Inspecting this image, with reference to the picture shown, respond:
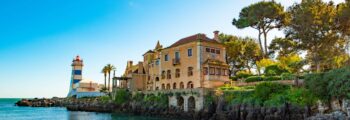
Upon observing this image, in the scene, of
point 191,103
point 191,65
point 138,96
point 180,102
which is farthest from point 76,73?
point 191,103

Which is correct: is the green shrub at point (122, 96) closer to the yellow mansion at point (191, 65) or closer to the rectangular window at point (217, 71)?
the yellow mansion at point (191, 65)

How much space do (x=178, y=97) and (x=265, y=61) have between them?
1448cm

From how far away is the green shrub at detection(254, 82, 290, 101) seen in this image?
2688 centimetres

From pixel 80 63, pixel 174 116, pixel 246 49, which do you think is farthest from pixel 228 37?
pixel 80 63

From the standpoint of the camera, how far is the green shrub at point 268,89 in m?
26.9

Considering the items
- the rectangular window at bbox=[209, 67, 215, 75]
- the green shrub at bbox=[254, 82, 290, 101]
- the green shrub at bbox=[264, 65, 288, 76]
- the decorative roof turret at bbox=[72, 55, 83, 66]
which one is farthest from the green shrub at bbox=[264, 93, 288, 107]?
the decorative roof turret at bbox=[72, 55, 83, 66]

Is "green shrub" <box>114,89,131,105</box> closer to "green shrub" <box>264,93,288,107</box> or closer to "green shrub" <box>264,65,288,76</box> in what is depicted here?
"green shrub" <box>264,65,288,76</box>

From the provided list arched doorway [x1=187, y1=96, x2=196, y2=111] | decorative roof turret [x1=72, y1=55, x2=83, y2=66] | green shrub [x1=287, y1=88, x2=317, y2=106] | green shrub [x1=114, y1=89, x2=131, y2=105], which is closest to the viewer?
green shrub [x1=287, y1=88, x2=317, y2=106]

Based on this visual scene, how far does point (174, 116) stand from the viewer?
34156mm

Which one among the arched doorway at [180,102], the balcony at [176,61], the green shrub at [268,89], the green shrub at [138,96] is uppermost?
the balcony at [176,61]

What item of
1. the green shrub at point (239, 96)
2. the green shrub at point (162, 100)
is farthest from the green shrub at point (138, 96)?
the green shrub at point (239, 96)

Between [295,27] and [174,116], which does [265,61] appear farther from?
[174,116]

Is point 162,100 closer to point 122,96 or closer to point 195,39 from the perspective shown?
point 195,39

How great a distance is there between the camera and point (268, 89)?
26.9m
